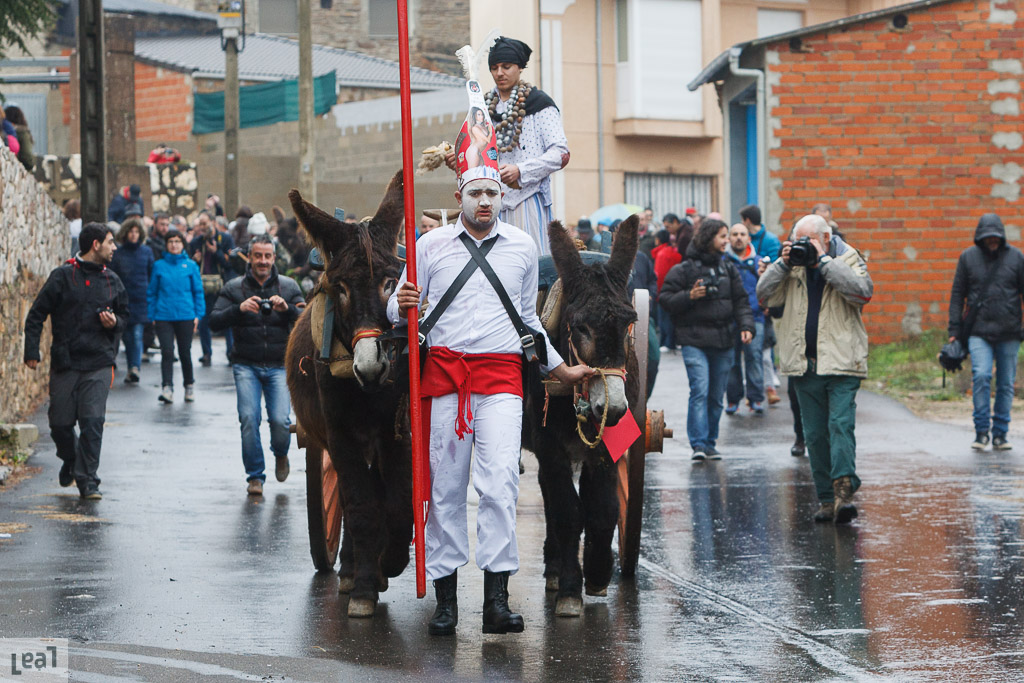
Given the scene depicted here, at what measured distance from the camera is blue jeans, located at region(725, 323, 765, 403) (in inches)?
674

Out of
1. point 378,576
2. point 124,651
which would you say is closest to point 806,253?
point 378,576

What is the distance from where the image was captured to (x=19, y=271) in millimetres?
16312

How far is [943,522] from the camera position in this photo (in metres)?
10.6

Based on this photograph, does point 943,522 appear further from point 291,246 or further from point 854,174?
point 291,246

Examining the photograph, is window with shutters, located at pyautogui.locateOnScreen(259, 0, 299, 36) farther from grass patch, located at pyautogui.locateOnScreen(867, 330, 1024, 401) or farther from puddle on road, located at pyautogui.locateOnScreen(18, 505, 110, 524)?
puddle on road, located at pyautogui.locateOnScreen(18, 505, 110, 524)

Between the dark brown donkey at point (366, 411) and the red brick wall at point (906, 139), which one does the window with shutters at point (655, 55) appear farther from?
the dark brown donkey at point (366, 411)

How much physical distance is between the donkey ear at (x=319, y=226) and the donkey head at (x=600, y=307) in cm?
107

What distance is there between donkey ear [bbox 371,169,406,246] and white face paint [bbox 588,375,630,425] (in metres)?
1.29

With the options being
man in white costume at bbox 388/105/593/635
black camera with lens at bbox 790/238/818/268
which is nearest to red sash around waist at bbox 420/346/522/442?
man in white costume at bbox 388/105/593/635

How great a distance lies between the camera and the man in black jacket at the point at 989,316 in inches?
551

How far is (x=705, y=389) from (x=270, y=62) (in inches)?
1524

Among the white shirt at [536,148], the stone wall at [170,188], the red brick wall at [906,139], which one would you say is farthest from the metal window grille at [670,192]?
the white shirt at [536,148]

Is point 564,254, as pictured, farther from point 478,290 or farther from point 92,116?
point 92,116

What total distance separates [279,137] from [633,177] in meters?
12.5
